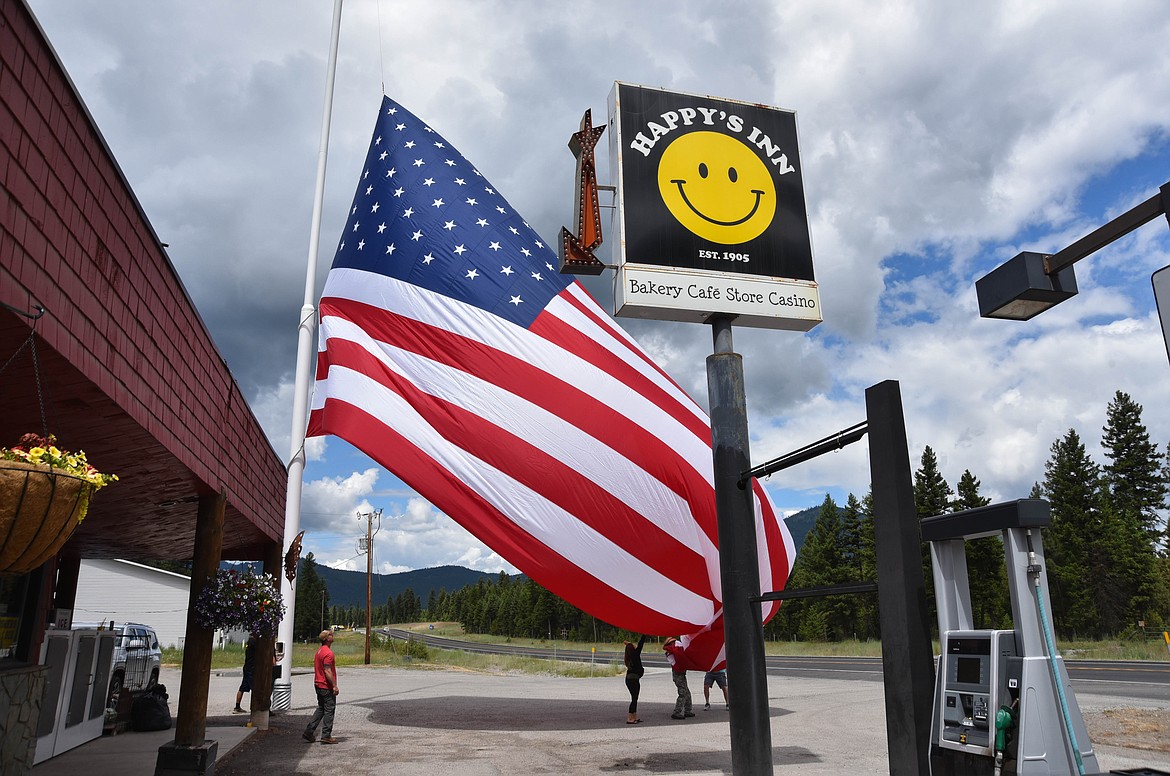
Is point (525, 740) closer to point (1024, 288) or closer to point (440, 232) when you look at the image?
point (440, 232)

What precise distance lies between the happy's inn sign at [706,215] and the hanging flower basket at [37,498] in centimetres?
440

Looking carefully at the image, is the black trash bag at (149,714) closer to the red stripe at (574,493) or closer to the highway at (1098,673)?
the red stripe at (574,493)

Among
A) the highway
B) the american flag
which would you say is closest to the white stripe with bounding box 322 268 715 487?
the american flag

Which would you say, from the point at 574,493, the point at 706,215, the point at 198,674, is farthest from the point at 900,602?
the point at 198,674

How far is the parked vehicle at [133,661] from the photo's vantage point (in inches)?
567

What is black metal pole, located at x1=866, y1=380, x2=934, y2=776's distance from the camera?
15.1ft

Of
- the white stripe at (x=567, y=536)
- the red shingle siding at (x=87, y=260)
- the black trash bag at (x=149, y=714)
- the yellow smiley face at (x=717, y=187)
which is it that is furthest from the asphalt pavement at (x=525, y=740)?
the yellow smiley face at (x=717, y=187)

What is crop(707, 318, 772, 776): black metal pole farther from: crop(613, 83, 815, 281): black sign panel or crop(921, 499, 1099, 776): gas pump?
crop(921, 499, 1099, 776): gas pump

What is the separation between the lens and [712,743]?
40.1 feet

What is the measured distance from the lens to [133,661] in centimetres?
1549

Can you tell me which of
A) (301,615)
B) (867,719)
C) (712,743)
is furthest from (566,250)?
(301,615)

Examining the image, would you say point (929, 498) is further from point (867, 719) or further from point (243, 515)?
point (243, 515)

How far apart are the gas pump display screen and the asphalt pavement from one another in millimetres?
5641

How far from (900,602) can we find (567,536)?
6.11 metres
